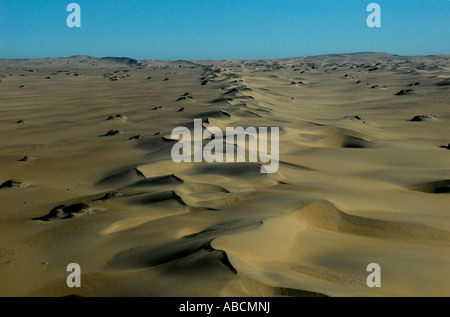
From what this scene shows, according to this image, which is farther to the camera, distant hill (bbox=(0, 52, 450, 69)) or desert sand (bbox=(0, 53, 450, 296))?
distant hill (bbox=(0, 52, 450, 69))

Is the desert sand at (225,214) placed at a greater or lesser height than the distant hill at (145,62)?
lesser

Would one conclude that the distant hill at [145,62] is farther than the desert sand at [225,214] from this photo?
Yes

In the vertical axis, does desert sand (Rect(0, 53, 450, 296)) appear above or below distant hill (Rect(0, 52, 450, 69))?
below

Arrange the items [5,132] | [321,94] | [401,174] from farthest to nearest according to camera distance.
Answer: [321,94] < [5,132] < [401,174]

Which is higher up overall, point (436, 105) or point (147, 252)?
point (436, 105)

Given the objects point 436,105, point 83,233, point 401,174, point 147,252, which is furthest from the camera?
point 436,105

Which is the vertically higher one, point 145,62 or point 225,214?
point 145,62

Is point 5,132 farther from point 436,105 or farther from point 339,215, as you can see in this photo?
point 436,105

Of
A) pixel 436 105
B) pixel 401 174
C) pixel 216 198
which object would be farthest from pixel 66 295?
pixel 436 105

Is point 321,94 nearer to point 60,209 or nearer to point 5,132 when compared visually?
point 5,132

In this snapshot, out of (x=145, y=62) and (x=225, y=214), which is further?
(x=145, y=62)

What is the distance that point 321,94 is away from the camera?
54.6 feet

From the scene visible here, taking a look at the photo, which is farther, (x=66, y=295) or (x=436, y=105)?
(x=436, y=105)
